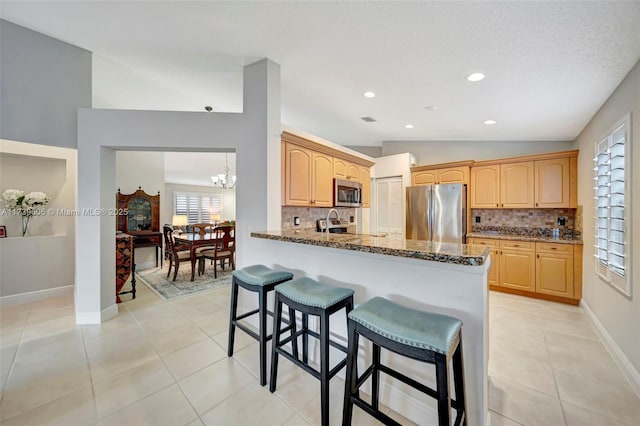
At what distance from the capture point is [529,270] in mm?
3590

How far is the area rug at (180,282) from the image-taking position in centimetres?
377

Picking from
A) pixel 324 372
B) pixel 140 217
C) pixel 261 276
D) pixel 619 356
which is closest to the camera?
pixel 324 372

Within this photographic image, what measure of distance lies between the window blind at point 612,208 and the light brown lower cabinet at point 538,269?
683mm

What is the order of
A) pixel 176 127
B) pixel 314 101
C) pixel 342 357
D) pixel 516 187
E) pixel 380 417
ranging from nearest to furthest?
pixel 380 417, pixel 342 357, pixel 176 127, pixel 314 101, pixel 516 187

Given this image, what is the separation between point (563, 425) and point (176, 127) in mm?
3993

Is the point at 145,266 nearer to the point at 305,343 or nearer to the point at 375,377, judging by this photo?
the point at 305,343

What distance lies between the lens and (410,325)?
116 cm

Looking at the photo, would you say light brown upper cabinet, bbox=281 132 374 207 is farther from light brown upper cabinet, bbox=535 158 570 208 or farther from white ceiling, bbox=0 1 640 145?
light brown upper cabinet, bbox=535 158 570 208

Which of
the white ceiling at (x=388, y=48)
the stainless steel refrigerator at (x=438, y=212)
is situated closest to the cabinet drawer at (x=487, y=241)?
the stainless steel refrigerator at (x=438, y=212)

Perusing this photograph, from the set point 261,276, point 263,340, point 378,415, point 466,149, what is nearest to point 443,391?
point 378,415

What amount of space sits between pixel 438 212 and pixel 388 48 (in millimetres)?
3000

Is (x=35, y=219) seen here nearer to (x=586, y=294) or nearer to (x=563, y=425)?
(x=563, y=425)

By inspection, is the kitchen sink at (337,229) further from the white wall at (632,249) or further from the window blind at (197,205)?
the window blind at (197,205)

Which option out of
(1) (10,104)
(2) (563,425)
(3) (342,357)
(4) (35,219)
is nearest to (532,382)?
(2) (563,425)
